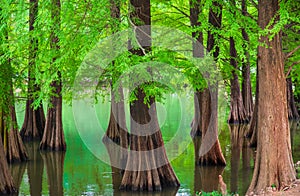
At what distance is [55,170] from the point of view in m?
15.8

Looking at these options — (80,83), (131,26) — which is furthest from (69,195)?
(131,26)

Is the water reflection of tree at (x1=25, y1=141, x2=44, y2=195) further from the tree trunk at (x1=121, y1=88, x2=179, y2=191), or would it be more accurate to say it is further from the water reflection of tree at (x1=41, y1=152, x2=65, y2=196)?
the tree trunk at (x1=121, y1=88, x2=179, y2=191)

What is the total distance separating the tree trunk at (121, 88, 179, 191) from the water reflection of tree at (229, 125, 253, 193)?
1548 millimetres

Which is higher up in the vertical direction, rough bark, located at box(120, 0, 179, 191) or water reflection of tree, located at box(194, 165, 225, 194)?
rough bark, located at box(120, 0, 179, 191)

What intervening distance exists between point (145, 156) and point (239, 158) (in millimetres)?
5311

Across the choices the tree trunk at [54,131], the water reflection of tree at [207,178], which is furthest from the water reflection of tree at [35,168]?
the water reflection of tree at [207,178]

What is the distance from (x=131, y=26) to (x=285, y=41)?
7.68 metres

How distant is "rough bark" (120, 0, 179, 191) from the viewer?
1243 centimetres

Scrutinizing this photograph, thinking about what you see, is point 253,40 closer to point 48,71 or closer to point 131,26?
point 131,26

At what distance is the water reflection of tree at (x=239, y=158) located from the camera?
1292 cm

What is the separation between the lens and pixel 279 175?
10172mm

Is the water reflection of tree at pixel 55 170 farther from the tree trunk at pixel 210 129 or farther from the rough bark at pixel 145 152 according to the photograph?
the tree trunk at pixel 210 129

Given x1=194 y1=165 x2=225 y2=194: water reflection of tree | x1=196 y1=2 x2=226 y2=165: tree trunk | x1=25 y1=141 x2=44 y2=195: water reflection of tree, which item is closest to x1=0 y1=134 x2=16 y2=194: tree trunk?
x1=25 y1=141 x2=44 y2=195: water reflection of tree

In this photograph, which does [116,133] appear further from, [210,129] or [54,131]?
[210,129]
